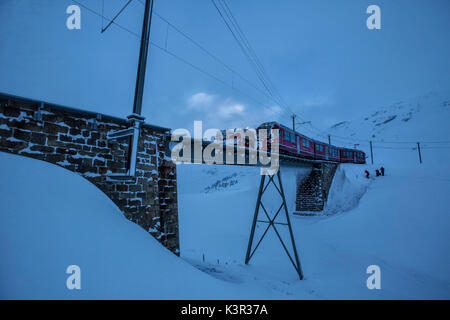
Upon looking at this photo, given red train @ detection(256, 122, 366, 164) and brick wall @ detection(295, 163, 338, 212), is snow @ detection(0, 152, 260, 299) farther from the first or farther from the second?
brick wall @ detection(295, 163, 338, 212)

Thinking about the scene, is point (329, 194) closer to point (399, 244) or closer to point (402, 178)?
point (402, 178)

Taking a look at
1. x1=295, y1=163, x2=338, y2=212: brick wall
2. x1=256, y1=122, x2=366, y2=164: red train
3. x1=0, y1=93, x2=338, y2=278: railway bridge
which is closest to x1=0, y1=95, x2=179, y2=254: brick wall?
x1=0, y1=93, x2=338, y2=278: railway bridge

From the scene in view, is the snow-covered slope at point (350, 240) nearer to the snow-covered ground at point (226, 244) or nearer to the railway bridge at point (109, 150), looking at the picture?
the snow-covered ground at point (226, 244)

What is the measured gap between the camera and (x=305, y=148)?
51.9 ft

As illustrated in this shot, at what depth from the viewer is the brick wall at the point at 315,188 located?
17375 millimetres

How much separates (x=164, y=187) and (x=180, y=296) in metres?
3.00

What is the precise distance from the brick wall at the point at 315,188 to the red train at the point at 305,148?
1.13 meters

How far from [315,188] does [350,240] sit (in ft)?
20.5

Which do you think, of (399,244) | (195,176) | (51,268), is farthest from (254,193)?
(195,176)

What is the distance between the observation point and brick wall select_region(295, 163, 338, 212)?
1738cm

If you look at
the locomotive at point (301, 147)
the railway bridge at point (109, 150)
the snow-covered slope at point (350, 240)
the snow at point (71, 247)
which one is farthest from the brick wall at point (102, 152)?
the locomotive at point (301, 147)

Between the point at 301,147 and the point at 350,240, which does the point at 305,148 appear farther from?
the point at 350,240

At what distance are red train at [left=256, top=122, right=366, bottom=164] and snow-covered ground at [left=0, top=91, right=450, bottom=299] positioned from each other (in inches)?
82.8

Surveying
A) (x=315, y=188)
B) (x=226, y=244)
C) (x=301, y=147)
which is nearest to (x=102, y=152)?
(x=226, y=244)
